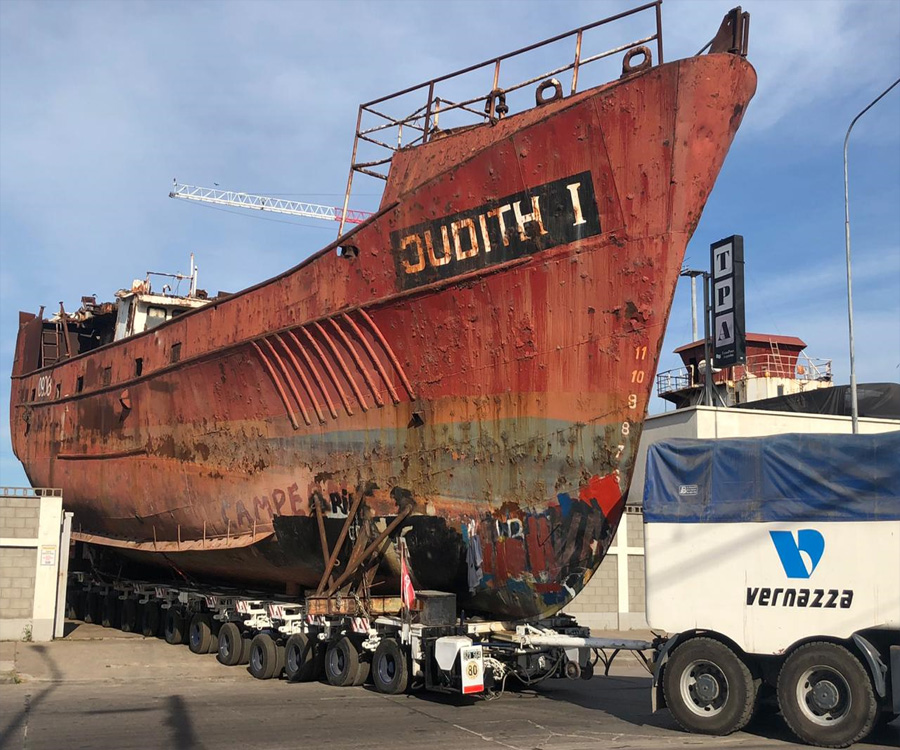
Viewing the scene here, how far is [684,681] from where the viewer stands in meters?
9.33

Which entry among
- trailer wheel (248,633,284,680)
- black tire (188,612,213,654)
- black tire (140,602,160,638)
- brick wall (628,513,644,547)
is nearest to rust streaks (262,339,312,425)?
trailer wheel (248,633,284,680)

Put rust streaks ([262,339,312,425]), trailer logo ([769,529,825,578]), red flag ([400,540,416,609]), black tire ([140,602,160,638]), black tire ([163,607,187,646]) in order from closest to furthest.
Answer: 1. trailer logo ([769,529,825,578])
2. red flag ([400,540,416,609])
3. rust streaks ([262,339,312,425])
4. black tire ([163,607,187,646])
5. black tire ([140,602,160,638])

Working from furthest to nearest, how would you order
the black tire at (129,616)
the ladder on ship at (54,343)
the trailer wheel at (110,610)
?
the ladder on ship at (54,343), the trailer wheel at (110,610), the black tire at (129,616)

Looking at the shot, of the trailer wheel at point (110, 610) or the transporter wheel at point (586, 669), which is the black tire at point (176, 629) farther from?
the transporter wheel at point (586, 669)

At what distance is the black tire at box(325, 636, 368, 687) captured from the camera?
461 inches

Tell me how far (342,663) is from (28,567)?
8304 millimetres

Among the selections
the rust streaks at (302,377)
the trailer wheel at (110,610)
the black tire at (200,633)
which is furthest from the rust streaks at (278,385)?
the trailer wheel at (110,610)

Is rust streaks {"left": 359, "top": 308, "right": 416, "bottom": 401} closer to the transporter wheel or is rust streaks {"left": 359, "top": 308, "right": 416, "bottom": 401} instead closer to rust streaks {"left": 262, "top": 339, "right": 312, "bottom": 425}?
rust streaks {"left": 262, "top": 339, "right": 312, "bottom": 425}

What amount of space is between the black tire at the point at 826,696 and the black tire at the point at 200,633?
10114 mm

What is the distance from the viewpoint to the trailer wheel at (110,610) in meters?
19.5

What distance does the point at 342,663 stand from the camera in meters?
11.9

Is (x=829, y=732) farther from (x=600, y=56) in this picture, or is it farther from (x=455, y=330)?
(x=600, y=56)

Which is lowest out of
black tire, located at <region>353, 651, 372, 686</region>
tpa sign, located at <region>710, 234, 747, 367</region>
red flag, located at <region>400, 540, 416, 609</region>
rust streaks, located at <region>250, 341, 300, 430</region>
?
black tire, located at <region>353, 651, 372, 686</region>

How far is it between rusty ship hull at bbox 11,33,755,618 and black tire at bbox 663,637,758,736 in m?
1.49
